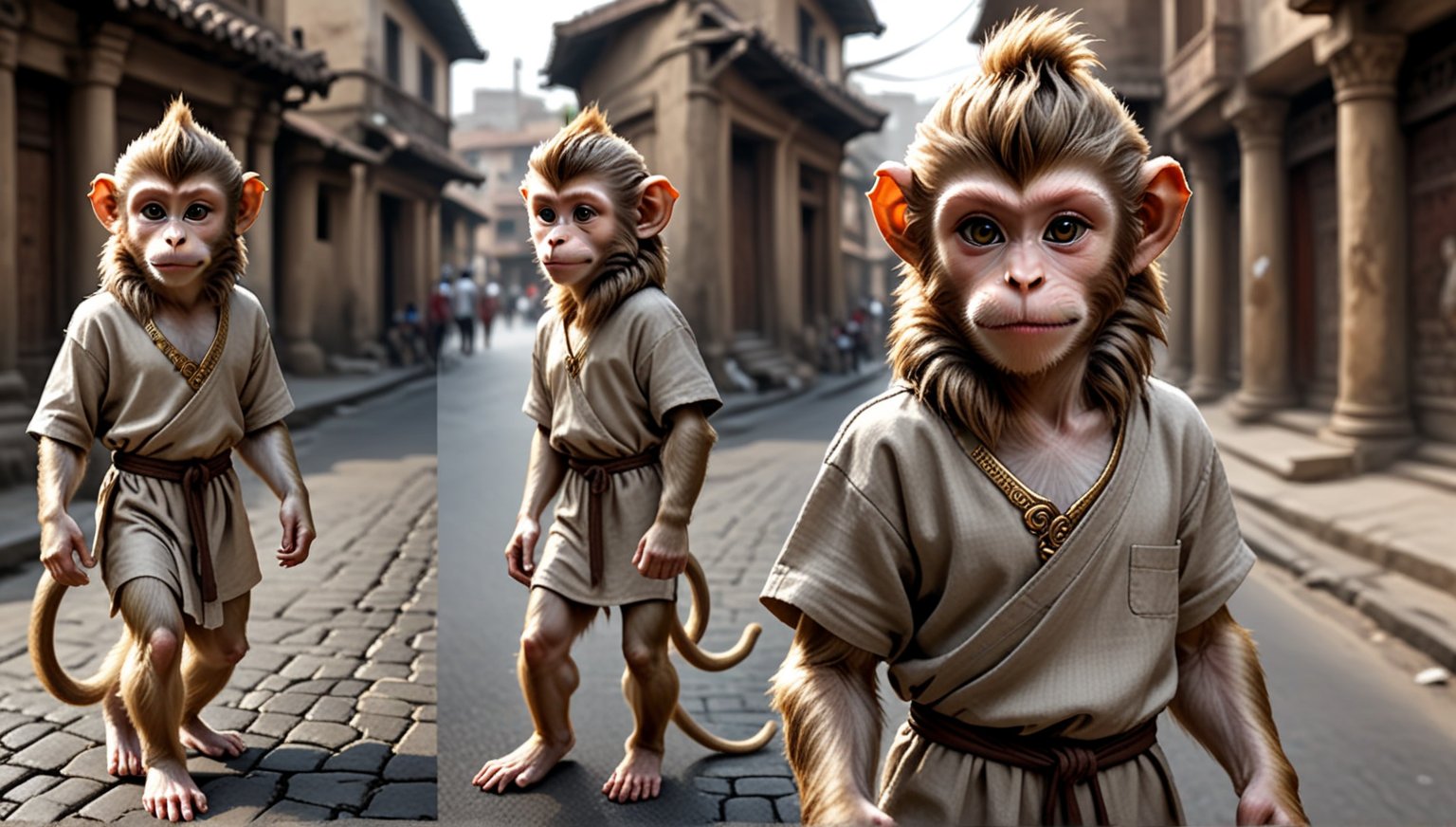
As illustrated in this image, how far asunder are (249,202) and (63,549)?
2.88 feet

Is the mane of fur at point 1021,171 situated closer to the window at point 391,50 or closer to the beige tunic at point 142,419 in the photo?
the beige tunic at point 142,419

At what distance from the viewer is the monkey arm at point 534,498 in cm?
292

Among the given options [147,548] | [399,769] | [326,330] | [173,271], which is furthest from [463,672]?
[326,330]

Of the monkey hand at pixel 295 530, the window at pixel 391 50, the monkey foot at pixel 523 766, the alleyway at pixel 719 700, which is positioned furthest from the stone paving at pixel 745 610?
the window at pixel 391 50

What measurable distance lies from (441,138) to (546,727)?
1954 cm

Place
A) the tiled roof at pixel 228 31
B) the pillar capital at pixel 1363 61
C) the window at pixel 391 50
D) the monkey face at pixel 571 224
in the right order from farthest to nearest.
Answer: the window at pixel 391 50 < the pillar capital at pixel 1363 61 < the tiled roof at pixel 228 31 < the monkey face at pixel 571 224

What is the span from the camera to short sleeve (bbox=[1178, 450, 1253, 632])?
156 cm

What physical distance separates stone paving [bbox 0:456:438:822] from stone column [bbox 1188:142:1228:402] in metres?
10.4

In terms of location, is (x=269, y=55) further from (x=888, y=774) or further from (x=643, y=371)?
(x=888, y=774)

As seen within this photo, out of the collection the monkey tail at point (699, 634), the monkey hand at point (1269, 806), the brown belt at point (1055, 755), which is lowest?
the monkey tail at point (699, 634)

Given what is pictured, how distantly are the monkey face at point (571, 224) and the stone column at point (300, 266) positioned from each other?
1059cm

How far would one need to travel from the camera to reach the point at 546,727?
2994 mm

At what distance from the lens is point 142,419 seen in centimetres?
276

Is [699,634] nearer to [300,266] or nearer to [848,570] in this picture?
[848,570]
